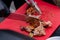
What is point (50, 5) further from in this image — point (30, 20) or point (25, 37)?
point (25, 37)

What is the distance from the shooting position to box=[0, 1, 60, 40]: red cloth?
0.85m

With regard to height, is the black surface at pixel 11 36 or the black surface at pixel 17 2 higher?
the black surface at pixel 17 2

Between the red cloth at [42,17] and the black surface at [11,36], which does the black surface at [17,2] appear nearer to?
the red cloth at [42,17]

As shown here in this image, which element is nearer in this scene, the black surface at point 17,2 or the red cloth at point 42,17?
the red cloth at point 42,17

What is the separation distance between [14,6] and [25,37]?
49 centimetres

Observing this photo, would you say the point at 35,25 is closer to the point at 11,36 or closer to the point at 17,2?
the point at 11,36

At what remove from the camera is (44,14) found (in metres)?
0.97

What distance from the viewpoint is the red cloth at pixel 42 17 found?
33.3 inches

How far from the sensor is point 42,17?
3.08 feet

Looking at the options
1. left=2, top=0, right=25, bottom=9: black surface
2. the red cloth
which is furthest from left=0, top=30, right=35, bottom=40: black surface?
left=2, top=0, right=25, bottom=9: black surface

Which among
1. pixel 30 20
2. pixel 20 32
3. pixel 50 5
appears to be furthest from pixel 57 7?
pixel 20 32

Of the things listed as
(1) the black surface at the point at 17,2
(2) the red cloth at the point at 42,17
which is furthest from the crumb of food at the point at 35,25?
(1) the black surface at the point at 17,2

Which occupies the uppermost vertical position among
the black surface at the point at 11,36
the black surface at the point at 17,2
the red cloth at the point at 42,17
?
the black surface at the point at 17,2

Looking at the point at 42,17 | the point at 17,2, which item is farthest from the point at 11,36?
the point at 17,2
